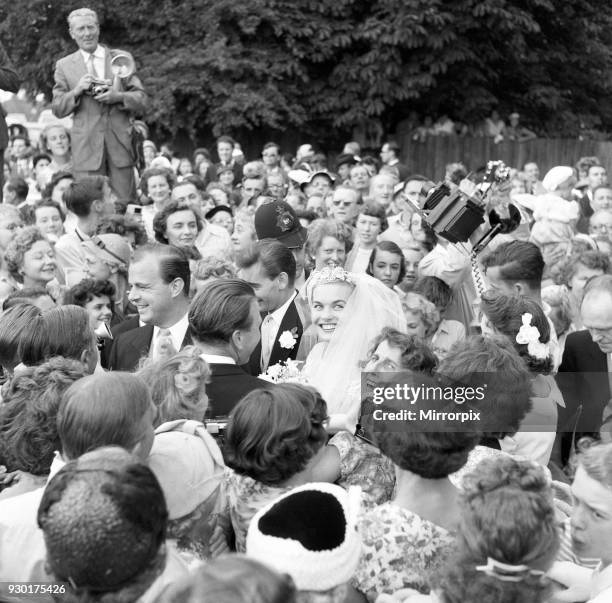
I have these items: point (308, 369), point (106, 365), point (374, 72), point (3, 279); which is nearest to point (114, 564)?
point (308, 369)

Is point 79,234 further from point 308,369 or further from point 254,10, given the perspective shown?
point 254,10

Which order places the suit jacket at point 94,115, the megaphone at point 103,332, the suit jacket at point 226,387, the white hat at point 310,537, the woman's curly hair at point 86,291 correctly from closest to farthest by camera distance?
1. the white hat at point 310,537
2. the suit jacket at point 226,387
3. the megaphone at point 103,332
4. the woman's curly hair at point 86,291
5. the suit jacket at point 94,115

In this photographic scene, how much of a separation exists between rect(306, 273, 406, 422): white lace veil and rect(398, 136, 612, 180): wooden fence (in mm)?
17497

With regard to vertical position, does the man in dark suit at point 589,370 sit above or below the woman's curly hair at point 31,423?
below

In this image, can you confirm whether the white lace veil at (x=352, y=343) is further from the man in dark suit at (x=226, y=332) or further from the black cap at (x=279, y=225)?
the black cap at (x=279, y=225)

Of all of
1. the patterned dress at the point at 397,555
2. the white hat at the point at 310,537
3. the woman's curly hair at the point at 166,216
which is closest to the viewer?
the white hat at the point at 310,537

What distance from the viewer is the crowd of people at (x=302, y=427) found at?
2.69m

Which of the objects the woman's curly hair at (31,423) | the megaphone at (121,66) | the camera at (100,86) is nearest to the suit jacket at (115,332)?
the woman's curly hair at (31,423)

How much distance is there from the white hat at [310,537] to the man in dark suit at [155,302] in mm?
2743

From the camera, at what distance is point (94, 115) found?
34.1ft

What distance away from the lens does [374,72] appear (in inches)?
944

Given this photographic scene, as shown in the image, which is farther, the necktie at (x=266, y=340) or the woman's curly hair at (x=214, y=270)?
the woman's curly hair at (x=214, y=270)

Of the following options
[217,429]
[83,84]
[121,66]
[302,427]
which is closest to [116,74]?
[121,66]

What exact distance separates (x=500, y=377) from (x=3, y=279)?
155 inches
